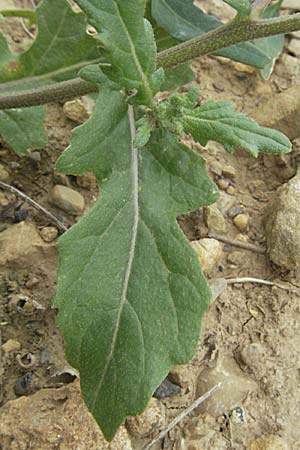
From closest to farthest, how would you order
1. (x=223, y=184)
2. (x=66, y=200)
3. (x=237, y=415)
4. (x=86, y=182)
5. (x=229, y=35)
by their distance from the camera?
(x=229, y=35)
(x=237, y=415)
(x=66, y=200)
(x=86, y=182)
(x=223, y=184)

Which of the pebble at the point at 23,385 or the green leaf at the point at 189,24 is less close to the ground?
the green leaf at the point at 189,24

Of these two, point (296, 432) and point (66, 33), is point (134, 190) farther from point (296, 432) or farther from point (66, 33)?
point (296, 432)

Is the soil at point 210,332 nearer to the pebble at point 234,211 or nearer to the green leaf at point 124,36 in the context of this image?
the pebble at point 234,211

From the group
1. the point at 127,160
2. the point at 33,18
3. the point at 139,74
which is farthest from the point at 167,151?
→ the point at 33,18

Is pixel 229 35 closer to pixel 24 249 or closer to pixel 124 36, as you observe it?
pixel 124 36

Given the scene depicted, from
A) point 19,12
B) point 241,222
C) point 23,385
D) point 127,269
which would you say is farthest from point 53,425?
point 19,12

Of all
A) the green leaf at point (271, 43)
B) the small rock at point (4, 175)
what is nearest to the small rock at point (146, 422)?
the small rock at point (4, 175)
